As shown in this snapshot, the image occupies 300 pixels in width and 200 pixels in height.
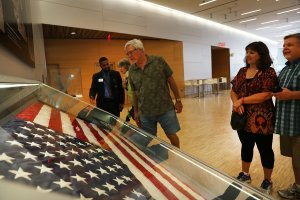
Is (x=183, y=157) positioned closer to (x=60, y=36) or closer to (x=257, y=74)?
(x=257, y=74)

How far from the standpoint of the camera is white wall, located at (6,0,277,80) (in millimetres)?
6422

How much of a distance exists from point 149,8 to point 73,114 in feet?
28.9

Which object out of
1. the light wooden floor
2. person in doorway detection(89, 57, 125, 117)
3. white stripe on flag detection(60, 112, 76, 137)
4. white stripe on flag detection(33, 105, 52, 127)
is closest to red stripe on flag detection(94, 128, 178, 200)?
white stripe on flag detection(60, 112, 76, 137)

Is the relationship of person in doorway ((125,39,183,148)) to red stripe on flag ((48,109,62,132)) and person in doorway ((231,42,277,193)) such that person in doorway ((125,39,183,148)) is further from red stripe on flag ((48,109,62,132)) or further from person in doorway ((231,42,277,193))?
red stripe on flag ((48,109,62,132))

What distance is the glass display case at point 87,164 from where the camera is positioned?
1.58ft

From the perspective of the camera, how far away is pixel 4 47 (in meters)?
1.50

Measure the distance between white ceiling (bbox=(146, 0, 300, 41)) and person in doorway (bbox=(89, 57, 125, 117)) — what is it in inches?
266

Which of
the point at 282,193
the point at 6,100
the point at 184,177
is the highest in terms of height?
the point at 6,100

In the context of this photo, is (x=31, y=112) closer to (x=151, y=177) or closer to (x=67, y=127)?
(x=67, y=127)

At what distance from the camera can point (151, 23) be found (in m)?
9.43

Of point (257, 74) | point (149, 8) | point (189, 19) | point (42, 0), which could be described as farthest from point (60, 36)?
point (257, 74)

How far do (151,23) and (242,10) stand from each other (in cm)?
473

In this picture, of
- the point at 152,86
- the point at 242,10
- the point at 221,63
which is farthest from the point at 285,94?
the point at 221,63

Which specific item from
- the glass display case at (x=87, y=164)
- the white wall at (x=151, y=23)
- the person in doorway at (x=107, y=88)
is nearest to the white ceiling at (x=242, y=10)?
the white wall at (x=151, y=23)
